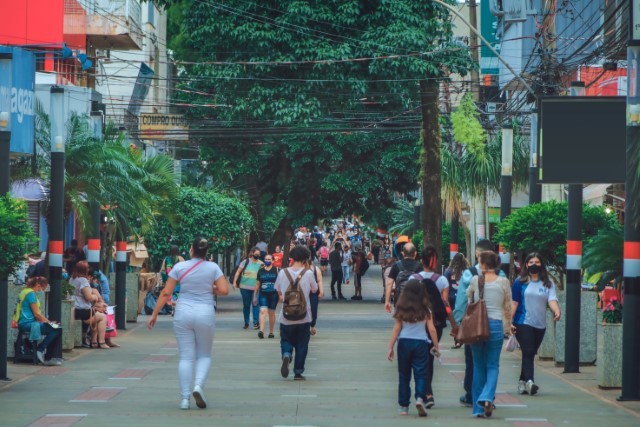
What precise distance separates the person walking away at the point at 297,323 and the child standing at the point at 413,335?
3559 millimetres

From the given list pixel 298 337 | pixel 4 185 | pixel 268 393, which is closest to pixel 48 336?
pixel 4 185

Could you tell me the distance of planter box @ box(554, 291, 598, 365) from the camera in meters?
20.1

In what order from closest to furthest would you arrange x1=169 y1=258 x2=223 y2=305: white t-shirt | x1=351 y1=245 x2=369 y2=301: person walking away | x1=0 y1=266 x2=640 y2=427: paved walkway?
x1=0 y1=266 x2=640 y2=427: paved walkway, x1=169 y1=258 x2=223 y2=305: white t-shirt, x1=351 y1=245 x2=369 y2=301: person walking away

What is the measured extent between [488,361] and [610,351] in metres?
3.31

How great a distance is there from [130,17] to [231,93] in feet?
34.3

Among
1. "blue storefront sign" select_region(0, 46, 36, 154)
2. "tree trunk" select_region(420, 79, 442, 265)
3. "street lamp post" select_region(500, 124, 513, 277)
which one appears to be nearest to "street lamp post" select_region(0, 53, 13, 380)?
"blue storefront sign" select_region(0, 46, 36, 154)

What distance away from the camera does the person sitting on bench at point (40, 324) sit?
19.1 meters

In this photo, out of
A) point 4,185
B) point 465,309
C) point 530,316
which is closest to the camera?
point 465,309

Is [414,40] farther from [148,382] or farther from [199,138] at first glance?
[148,382]

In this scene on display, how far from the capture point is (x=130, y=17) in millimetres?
46688

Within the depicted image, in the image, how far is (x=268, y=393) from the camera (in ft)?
52.8

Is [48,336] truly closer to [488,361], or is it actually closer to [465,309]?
[465,309]

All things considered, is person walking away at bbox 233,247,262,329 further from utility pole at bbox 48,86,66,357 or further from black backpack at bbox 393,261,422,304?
black backpack at bbox 393,261,422,304

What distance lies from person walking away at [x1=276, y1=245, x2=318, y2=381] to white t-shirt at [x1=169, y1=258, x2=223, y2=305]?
114 inches
